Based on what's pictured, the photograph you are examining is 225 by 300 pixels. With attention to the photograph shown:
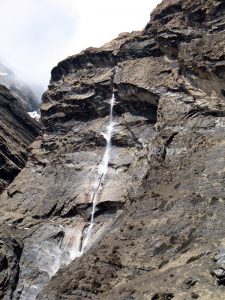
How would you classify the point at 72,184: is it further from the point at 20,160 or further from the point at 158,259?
the point at 158,259

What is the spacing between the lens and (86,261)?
5397 cm

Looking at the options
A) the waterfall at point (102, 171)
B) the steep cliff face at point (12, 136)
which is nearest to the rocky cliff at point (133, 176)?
the waterfall at point (102, 171)

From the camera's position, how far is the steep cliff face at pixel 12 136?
89656 mm

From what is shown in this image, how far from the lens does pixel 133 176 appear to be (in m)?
70.2

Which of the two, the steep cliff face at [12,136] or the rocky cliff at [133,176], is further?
the steep cliff face at [12,136]

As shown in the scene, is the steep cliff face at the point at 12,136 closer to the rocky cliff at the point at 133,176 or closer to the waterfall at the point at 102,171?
the rocky cliff at the point at 133,176

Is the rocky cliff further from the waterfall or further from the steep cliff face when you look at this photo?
the steep cliff face

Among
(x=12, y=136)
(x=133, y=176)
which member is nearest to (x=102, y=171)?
(x=133, y=176)

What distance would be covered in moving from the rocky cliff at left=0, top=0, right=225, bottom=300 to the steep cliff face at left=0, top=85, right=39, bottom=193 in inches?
125

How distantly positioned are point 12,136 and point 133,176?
33565mm

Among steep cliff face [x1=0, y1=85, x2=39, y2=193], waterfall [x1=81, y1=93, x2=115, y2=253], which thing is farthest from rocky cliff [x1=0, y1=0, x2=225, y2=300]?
steep cliff face [x1=0, y1=85, x2=39, y2=193]

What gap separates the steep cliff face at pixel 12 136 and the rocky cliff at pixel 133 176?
318 cm

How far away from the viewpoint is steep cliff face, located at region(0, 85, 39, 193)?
8966cm

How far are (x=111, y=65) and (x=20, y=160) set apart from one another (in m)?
Result: 21.9
